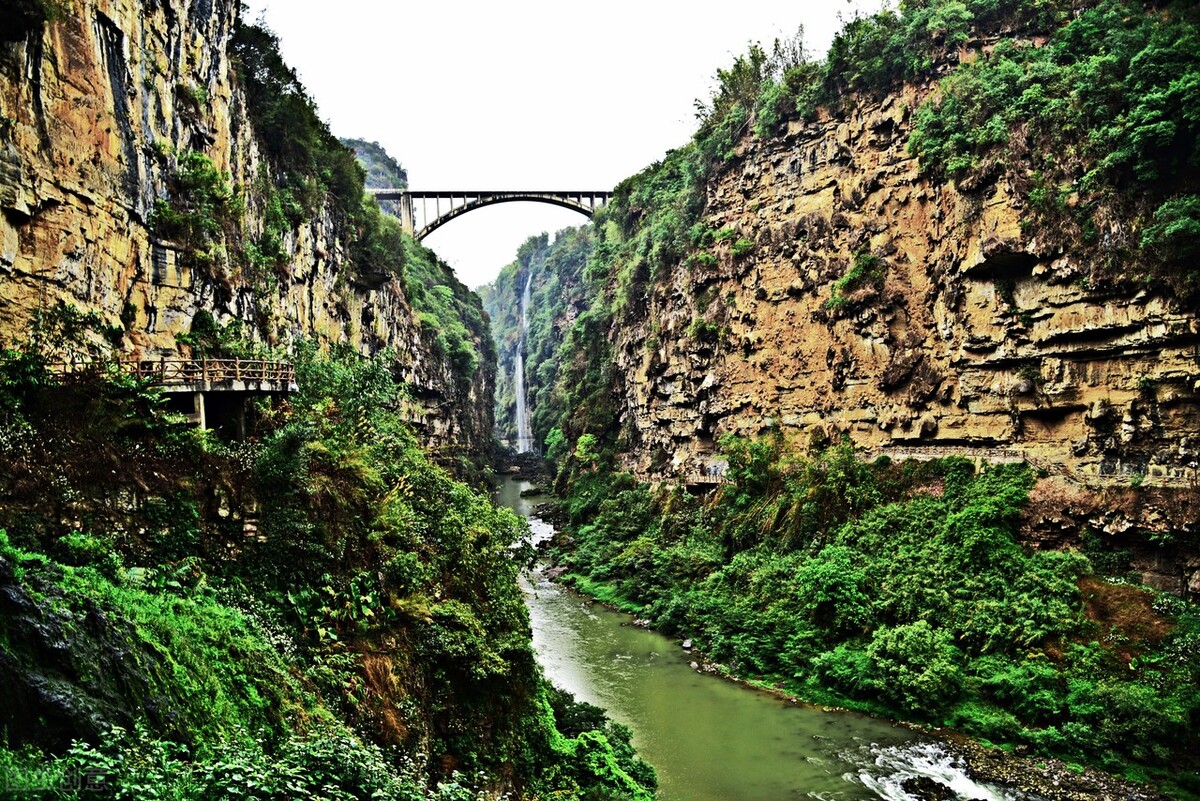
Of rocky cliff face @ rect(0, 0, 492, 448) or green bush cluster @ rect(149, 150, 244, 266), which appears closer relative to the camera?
rocky cliff face @ rect(0, 0, 492, 448)

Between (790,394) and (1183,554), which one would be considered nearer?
(1183,554)

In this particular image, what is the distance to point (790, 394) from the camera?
30.8 metres

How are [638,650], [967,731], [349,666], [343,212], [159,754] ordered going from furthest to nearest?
[343,212] → [638,650] → [967,731] → [349,666] → [159,754]

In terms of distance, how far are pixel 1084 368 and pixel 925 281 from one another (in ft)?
22.4

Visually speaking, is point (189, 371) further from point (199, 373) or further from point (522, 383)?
point (522, 383)

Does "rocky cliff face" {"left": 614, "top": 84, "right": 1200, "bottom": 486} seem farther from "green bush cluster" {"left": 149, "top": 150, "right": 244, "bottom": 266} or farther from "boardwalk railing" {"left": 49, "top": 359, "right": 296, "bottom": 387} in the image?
"green bush cluster" {"left": 149, "top": 150, "right": 244, "bottom": 266}

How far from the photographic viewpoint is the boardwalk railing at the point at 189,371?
1155 centimetres

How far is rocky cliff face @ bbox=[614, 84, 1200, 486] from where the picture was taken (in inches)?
779

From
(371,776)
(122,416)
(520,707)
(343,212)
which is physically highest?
(343,212)

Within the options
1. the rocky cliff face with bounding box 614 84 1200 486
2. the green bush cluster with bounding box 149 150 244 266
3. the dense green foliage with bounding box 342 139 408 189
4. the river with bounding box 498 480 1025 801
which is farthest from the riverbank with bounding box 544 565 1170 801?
the dense green foliage with bounding box 342 139 408 189

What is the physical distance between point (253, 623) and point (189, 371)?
6.14 m

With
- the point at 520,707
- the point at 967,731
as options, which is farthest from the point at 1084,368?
the point at 520,707

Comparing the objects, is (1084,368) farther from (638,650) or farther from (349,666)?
(349,666)

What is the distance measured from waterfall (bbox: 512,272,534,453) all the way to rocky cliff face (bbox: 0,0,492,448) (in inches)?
2508
